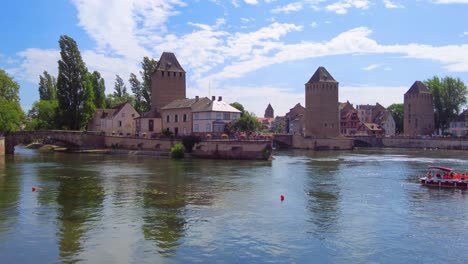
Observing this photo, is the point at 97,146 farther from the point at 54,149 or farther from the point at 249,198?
the point at 249,198

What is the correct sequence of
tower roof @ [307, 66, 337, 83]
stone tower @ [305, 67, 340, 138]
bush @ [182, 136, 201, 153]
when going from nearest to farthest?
bush @ [182, 136, 201, 153], stone tower @ [305, 67, 340, 138], tower roof @ [307, 66, 337, 83]

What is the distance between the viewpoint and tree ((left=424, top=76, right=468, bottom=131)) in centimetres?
10019

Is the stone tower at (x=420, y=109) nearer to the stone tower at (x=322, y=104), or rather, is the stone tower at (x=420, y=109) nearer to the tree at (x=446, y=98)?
the tree at (x=446, y=98)

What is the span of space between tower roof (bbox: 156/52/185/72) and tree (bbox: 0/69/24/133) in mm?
22283

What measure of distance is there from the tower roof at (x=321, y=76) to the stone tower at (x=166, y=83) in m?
27.9

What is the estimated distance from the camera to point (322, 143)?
265 ft

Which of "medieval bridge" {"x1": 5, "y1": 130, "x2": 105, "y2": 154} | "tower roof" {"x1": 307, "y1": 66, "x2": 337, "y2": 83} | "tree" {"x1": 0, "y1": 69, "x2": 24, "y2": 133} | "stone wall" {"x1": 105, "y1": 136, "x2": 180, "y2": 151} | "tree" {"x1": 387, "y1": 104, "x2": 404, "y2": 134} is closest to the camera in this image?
"tree" {"x1": 0, "y1": 69, "x2": 24, "y2": 133}

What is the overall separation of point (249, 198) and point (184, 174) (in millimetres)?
12535

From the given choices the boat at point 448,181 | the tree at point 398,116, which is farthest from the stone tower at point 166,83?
the tree at point 398,116

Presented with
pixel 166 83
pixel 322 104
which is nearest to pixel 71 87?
pixel 166 83

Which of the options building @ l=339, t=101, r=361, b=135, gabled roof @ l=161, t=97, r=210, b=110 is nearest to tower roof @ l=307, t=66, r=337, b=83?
building @ l=339, t=101, r=361, b=135

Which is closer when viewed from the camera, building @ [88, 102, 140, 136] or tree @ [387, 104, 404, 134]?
building @ [88, 102, 140, 136]

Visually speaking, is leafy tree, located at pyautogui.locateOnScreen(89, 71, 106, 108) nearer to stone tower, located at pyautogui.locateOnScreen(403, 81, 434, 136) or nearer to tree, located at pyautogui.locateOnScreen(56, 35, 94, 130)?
tree, located at pyautogui.locateOnScreen(56, 35, 94, 130)

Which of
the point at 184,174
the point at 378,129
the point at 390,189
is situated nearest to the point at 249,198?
the point at 390,189
